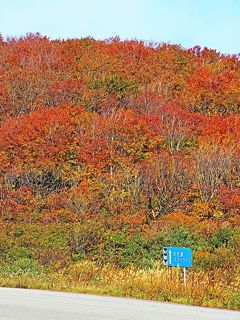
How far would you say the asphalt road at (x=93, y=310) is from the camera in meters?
10.4

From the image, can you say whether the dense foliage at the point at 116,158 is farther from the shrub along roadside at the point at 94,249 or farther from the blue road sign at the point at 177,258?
the blue road sign at the point at 177,258

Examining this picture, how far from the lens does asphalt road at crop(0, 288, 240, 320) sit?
34.1 feet

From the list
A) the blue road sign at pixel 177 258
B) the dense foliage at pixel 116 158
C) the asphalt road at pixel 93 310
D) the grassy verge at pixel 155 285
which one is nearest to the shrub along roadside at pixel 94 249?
the dense foliage at pixel 116 158

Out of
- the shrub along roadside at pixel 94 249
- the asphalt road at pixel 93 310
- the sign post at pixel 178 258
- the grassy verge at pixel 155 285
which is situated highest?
the sign post at pixel 178 258

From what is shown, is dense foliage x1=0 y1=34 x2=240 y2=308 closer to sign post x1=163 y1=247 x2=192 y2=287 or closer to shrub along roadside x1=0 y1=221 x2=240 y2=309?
shrub along roadside x1=0 y1=221 x2=240 y2=309

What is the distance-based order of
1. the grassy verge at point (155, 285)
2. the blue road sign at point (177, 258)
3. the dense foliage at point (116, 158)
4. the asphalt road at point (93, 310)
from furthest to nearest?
1. the dense foliage at point (116, 158)
2. the blue road sign at point (177, 258)
3. the grassy verge at point (155, 285)
4. the asphalt road at point (93, 310)

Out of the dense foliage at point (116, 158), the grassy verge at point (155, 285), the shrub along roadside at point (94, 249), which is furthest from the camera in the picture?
the dense foliage at point (116, 158)

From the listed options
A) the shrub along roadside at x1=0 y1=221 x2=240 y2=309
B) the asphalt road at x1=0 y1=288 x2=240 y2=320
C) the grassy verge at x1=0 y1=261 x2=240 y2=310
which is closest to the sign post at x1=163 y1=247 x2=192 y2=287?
the grassy verge at x1=0 y1=261 x2=240 y2=310

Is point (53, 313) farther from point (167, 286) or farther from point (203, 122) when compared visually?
point (203, 122)

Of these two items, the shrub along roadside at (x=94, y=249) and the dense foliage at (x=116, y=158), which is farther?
the dense foliage at (x=116, y=158)

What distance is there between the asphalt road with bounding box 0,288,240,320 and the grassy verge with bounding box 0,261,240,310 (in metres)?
1.10

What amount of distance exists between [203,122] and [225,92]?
11417mm

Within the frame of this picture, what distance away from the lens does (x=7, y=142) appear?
5362 cm

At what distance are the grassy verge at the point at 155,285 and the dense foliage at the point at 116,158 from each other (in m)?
6.40
